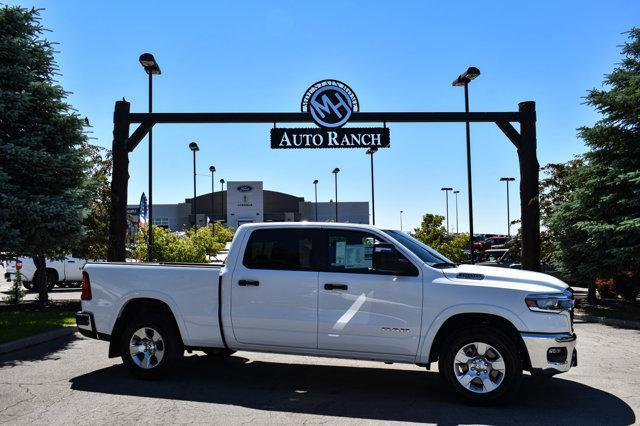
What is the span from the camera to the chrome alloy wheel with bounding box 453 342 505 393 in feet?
19.5

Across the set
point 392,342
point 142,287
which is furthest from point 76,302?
point 392,342

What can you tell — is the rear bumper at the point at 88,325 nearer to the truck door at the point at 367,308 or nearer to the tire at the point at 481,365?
the truck door at the point at 367,308

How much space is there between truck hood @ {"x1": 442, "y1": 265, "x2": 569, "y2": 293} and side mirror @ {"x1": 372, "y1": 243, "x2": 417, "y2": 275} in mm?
403

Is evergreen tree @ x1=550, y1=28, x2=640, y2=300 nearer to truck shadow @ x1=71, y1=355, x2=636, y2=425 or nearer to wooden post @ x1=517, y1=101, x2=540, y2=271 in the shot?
wooden post @ x1=517, y1=101, x2=540, y2=271

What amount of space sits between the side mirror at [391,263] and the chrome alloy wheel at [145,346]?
295 centimetres

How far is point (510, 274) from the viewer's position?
20.7ft

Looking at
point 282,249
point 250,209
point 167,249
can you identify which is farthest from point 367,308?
point 250,209

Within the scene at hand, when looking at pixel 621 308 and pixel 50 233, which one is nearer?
pixel 50 233

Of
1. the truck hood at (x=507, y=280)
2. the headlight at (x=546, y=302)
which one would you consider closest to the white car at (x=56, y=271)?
the truck hood at (x=507, y=280)

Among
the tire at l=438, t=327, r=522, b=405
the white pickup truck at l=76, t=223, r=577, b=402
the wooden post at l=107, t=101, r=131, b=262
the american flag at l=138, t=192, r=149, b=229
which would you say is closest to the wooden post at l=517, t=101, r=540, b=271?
the white pickup truck at l=76, t=223, r=577, b=402

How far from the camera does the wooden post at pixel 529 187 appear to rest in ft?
47.2

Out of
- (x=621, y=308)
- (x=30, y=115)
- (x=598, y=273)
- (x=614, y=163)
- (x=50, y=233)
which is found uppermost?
(x=30, y=115)

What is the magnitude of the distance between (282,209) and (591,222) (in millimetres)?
84890

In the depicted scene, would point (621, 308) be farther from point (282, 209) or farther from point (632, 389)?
point (282, 209)
